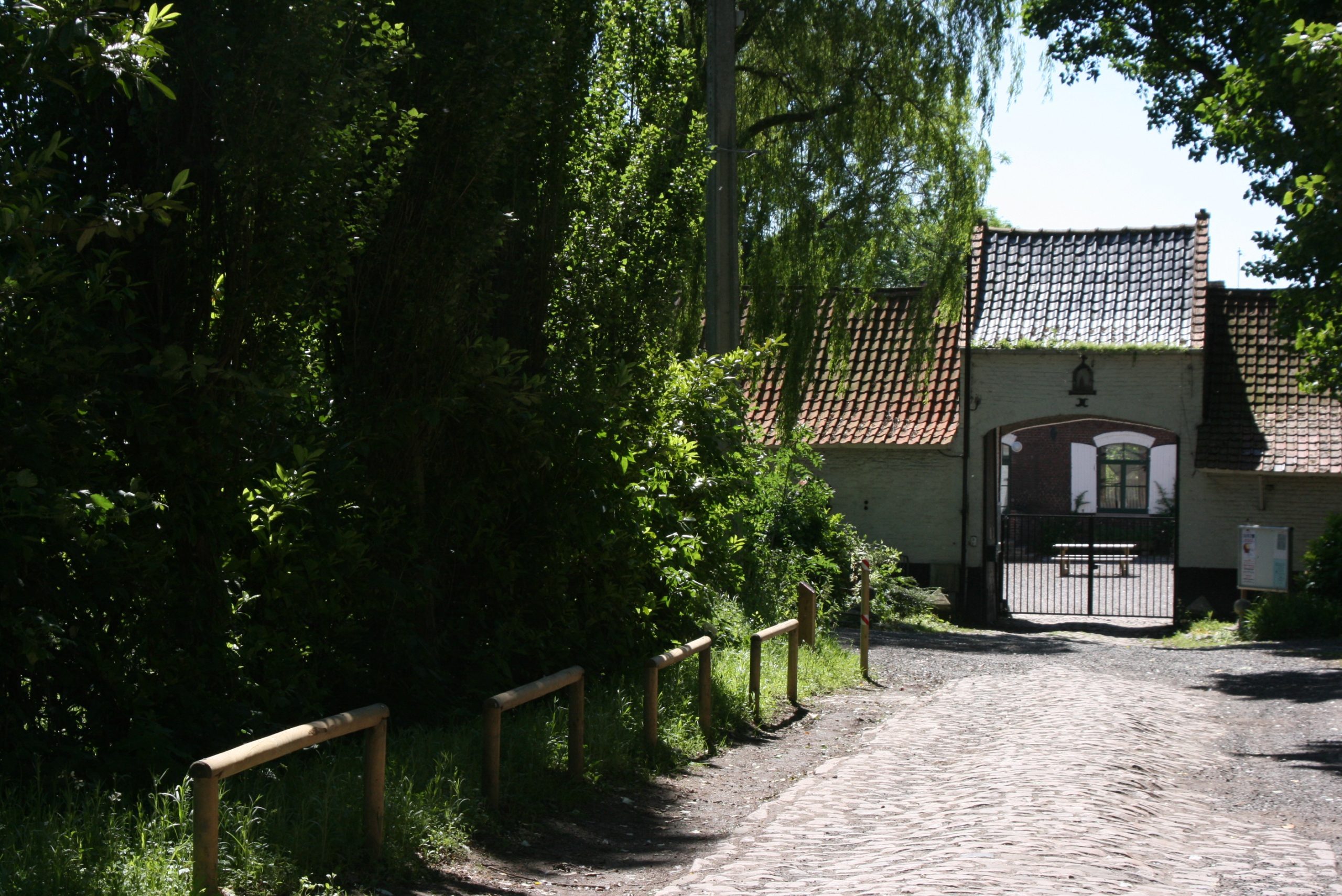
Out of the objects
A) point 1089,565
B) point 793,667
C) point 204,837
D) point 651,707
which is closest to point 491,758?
point 651,707

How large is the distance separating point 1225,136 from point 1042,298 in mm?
9888

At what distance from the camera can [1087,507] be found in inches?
1531

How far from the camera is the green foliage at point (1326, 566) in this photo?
754 inches

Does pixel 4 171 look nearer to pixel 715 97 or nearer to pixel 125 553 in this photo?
pixel 125 553

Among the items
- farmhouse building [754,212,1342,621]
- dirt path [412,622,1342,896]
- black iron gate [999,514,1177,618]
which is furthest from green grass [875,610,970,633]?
dirt path [412,622,1342,896]

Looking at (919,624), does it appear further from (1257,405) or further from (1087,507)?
(1087,507)

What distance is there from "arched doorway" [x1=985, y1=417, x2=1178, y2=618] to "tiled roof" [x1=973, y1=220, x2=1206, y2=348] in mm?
5357

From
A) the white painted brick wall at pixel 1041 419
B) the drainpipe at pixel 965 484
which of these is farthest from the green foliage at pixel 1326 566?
the drainpipe at pixel 965 484

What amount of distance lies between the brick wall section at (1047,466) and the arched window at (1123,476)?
827 mm

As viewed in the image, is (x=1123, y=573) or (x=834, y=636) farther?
(x=1123, y=573)

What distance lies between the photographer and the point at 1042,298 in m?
23.7

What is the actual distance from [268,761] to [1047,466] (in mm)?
36597

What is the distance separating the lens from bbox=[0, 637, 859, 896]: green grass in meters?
4.56

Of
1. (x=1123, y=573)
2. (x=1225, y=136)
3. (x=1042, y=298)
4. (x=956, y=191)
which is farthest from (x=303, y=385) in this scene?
(x=1123, y=573)
